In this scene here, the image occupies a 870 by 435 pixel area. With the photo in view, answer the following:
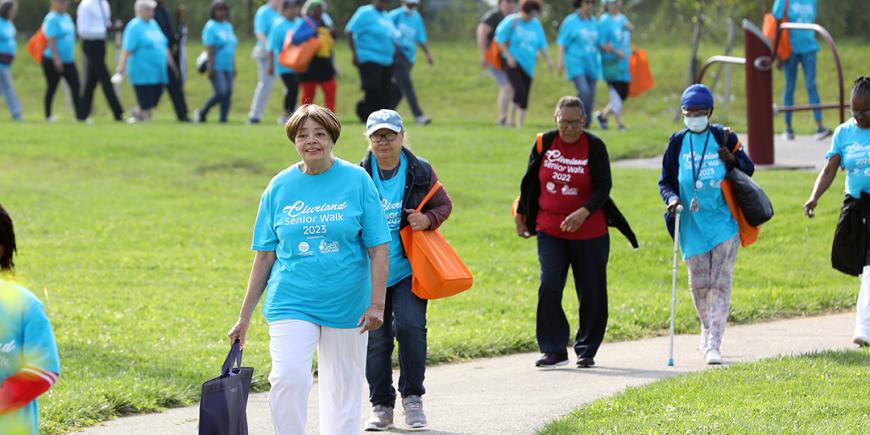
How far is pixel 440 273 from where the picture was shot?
24.6 ft

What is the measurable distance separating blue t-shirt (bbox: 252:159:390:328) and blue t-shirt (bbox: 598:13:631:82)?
1442 centimetres

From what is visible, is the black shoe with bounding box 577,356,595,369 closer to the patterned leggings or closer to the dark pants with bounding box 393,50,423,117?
the patterned leggings

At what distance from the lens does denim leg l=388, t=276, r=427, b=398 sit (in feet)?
25.1

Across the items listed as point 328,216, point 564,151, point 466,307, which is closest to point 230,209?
point 466,307

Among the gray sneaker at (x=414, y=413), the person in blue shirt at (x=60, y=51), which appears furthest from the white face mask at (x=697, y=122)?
the person in blue shirt at (x=60, y=51)

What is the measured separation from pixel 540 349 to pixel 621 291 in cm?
284

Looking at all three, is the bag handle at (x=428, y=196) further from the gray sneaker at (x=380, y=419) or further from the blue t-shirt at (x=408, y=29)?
the blue t-shirt at (x=408, y=29)

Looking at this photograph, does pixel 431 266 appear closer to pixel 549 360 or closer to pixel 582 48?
pixel 549 360

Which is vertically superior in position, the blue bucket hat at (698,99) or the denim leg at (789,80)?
the blue bucket hat at (698,99)

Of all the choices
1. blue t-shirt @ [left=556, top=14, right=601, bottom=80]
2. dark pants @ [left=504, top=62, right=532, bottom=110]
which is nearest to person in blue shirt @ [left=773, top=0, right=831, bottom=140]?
blue t-shirt @ [left=556, top=14, right=601, bottom=80]

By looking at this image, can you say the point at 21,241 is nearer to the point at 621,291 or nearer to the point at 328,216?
the point at 621,291

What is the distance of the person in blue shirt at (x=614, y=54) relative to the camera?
2047cm

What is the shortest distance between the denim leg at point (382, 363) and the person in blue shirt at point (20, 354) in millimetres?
3354

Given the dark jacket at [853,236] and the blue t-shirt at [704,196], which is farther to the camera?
the dark jacket at [853,236]
